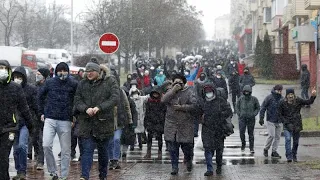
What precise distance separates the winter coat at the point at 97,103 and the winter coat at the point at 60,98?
0.77 metres


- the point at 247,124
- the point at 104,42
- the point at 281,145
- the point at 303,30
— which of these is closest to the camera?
the point at 247,124

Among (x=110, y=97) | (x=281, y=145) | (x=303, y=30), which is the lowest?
(x=281, y=145)

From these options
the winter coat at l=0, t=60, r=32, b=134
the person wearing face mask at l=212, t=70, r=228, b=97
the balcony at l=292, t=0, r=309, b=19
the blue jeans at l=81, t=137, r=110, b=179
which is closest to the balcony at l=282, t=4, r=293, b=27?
the balcony at l=292, t=0, r=309, b=19

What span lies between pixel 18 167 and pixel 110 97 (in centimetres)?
252

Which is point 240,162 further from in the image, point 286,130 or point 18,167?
point 18,167

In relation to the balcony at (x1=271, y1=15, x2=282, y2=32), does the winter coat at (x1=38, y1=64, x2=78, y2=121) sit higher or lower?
lower

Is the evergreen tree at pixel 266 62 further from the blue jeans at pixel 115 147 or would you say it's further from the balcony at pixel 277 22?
the blue jeans at pixel 115 147

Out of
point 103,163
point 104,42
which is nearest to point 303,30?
point 104,42

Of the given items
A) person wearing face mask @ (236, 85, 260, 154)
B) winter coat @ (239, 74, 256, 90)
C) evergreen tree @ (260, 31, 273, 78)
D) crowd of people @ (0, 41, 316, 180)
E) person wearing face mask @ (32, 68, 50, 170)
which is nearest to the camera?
crowd of people @ (0, 41, 316, 180)

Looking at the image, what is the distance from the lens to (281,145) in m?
19.8

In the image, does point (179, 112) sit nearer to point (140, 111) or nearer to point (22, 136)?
point (22, 136)

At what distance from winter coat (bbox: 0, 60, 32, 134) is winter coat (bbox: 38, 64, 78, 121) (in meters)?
1.80

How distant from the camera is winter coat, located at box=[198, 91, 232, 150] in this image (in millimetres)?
13922

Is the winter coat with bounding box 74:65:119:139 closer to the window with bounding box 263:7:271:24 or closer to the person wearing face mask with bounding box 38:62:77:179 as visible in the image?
the person wearing face mask with bounding box 38:62:77:179
